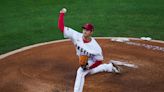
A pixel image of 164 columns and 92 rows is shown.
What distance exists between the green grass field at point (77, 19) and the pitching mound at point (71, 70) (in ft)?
3.47

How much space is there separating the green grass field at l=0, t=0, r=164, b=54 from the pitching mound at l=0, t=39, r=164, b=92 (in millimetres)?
1058

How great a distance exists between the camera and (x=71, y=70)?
27.6 ft

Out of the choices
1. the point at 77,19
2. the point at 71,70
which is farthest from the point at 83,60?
the point at 77,19

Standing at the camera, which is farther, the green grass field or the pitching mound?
the green grass field

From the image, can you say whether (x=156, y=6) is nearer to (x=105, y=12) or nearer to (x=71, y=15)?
(x=105, y=12)

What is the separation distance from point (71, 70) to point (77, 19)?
536 cm

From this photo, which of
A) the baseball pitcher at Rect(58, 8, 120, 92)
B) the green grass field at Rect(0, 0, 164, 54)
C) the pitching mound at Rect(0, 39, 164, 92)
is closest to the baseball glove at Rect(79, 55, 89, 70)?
the baseball pitcher at Rect(58, 8, 120, 92)

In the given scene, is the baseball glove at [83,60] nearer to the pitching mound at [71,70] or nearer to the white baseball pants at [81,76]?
the white baseball pants at [81,76]

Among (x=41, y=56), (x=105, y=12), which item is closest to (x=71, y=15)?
(x=105, y=12)

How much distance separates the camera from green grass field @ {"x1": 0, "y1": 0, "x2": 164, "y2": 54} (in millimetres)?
11531

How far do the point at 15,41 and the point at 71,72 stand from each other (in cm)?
339

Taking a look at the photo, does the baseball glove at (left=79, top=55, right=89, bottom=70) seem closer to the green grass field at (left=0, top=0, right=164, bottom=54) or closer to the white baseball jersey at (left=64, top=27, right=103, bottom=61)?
the white baseball jersey at (left=64, top=27, right=103, bottom=61)

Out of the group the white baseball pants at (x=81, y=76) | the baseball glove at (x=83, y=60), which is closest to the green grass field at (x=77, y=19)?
the white baseball pants at (x=81, y=76)

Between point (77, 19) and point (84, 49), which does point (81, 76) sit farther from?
point (77, 19)
